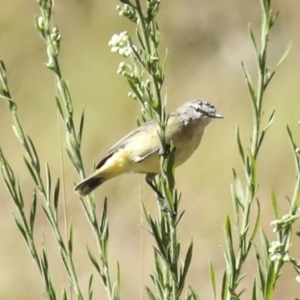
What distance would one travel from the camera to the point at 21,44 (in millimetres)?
1123

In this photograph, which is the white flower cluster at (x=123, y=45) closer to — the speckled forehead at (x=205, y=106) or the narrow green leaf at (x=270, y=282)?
the narrow green leaf at (x=270, y=282)

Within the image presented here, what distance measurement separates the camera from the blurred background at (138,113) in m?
1.12

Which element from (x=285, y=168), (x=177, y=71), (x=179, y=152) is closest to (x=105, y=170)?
(x=179, y=152)

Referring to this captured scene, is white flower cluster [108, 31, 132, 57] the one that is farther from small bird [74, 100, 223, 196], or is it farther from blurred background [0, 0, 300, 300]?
blurred background [0, 0, 300, 300]

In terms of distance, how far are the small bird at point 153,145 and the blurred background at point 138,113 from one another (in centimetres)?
11

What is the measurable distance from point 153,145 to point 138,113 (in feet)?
0.61

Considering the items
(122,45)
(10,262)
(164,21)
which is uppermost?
(164,21)

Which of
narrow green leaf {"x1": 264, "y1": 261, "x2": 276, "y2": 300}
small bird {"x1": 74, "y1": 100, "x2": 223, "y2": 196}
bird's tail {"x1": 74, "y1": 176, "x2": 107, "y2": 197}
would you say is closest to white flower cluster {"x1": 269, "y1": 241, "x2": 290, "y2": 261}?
narrow green leaf {"x1": 264, "y1": 261, "x2": 276, "y2": 300}

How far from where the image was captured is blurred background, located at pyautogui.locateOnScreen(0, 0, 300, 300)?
1.12 meters

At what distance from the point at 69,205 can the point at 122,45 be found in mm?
737

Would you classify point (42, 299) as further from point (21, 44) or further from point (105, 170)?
point (21, 44)

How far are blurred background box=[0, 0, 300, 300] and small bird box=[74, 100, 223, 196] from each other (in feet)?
0.37

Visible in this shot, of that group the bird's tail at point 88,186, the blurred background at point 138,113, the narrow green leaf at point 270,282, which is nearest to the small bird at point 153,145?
the bird's tail at point 88,186

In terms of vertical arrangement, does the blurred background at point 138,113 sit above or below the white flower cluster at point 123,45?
above
